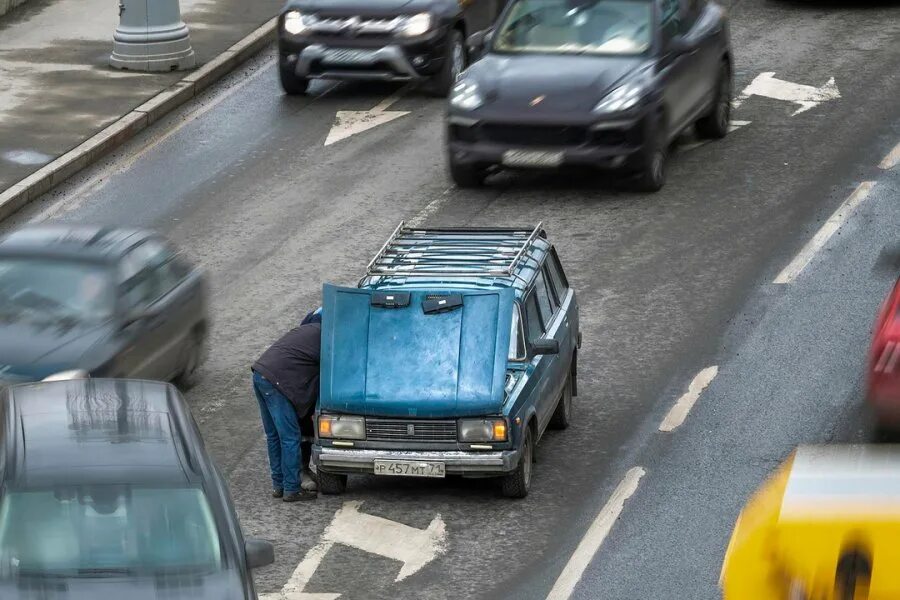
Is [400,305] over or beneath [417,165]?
over

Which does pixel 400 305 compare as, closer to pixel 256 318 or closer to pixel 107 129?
pixel 256 318

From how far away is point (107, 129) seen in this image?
22.6m

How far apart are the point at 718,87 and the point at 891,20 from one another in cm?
619

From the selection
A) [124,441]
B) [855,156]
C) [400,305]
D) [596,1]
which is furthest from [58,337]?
[855,156]

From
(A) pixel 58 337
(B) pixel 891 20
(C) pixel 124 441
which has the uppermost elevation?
(C) pixel 124 441

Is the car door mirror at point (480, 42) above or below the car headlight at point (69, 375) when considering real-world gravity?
below

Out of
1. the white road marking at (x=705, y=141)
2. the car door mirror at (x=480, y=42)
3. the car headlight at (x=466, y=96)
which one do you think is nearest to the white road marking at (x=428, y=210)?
the car headlight at (x=466, y=96)

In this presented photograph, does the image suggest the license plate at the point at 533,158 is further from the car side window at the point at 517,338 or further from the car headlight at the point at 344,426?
the car headlight at the point at 344,426

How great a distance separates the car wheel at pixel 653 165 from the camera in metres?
20.1

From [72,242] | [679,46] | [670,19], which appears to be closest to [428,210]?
[679,46]

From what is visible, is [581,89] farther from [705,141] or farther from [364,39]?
[364,39]

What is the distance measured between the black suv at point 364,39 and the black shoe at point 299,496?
33.5 feet

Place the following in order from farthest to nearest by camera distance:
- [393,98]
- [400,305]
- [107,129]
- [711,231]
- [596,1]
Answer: [393,98] < [107,129] < [596,1] < [711,231] < [400,305]

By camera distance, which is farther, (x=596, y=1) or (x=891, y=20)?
(x=891, y=20)
